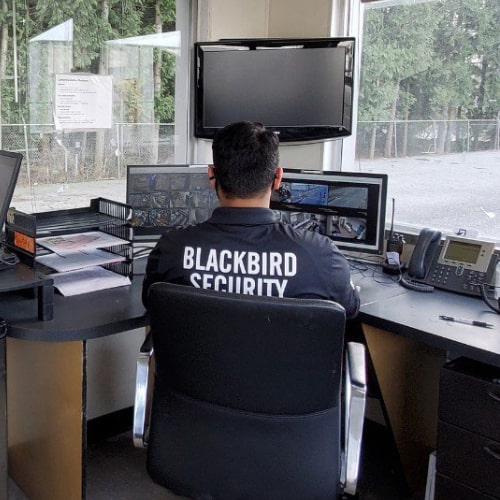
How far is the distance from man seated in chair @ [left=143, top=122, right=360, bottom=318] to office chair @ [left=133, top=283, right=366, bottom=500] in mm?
159

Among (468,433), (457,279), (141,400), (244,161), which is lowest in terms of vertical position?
(468,433)

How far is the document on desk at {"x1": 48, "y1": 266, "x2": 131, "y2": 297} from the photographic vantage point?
2053 millimetres

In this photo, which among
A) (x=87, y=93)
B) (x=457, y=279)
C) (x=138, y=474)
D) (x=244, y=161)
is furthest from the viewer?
(x=87, y=93)

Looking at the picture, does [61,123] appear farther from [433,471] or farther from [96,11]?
[433,471]

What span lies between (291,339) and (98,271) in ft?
3.70

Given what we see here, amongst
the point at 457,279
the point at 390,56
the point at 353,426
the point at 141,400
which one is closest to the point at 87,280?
the point at 141,400

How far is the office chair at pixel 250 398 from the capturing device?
1286mm

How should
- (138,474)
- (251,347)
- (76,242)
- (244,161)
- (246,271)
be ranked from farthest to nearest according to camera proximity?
(138,474) → (76,242) → (244,161) → (246,271) → (251,347)

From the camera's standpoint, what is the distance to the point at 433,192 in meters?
2.64

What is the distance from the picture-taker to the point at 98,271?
7.26ft

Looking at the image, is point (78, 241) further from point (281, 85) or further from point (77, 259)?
point (281, 85)

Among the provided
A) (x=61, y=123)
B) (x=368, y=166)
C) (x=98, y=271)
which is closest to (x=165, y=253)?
(x=98, y=271)

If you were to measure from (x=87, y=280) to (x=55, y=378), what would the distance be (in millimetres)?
346

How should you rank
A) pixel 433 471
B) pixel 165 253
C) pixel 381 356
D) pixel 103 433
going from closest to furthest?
pixel 165 253, pixel 433 471, pixel 381 356, pixel 103 433
